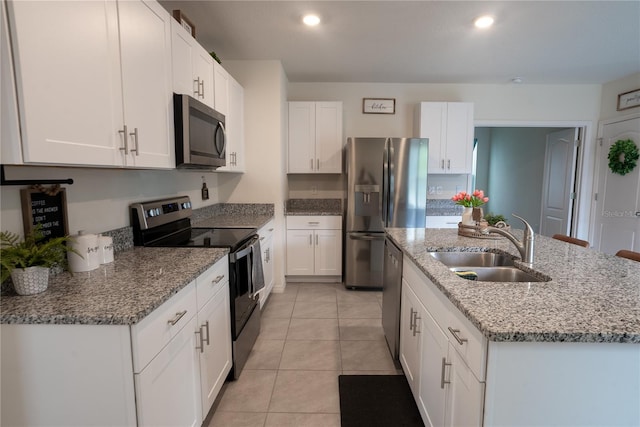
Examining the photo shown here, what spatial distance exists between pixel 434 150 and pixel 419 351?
2.93m

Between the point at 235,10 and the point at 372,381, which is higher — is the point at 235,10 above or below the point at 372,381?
above

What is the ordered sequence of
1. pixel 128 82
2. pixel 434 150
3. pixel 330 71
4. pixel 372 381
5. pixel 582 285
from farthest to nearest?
pixel 434 150, pixel 330 71, pixel 372 381, pixel 128 82, pixel 582 285

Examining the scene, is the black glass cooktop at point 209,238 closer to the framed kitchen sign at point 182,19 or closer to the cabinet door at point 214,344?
the cabinet door at point 214,344

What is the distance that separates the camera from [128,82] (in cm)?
144

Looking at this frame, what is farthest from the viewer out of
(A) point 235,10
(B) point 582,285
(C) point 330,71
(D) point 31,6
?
(C) point 330,71

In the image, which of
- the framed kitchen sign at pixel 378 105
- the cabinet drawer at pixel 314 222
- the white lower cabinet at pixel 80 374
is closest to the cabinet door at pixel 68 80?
the white lower cabinet at pixel 80 374

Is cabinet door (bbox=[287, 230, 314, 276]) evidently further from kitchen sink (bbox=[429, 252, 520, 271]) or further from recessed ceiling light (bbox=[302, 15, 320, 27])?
recessed ceiling light (bbox=[302, 15, 320, 27])

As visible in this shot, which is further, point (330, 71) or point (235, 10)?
point (330, 71)

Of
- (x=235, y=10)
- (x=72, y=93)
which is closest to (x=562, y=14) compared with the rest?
(x=235, y=10)

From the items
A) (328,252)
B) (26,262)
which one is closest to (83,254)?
(26,262)

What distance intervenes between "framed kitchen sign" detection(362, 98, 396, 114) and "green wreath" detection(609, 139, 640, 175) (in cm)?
274

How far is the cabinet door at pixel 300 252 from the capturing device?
3.80 m

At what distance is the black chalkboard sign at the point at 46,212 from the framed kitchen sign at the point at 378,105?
352 cm

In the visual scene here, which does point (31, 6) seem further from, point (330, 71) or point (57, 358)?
point (330, 71)
